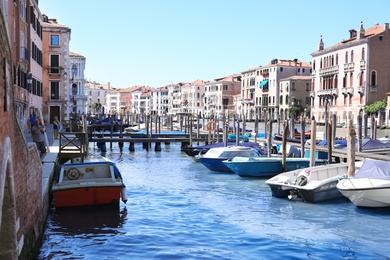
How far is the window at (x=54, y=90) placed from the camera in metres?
43.1

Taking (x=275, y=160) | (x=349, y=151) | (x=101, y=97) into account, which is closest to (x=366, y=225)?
(x=349, y=151)

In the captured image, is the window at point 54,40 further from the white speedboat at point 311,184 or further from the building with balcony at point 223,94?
the building with balcony at point 223,94

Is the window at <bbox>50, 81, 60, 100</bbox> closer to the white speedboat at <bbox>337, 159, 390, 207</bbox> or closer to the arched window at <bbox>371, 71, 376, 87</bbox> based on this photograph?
the arched window at <bbox>371, 71, 376, 87</bbox>

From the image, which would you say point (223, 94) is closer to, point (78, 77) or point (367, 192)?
point (78, 77)

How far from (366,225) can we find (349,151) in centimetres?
357

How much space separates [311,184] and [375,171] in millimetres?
1800

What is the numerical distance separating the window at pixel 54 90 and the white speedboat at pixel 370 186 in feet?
105

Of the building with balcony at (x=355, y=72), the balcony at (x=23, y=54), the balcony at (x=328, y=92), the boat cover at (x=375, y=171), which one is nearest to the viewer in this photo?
the boat cover at (x=375, y=171)

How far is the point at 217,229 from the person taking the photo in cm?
1220

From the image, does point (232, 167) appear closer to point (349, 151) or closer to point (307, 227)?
point (349, 151)

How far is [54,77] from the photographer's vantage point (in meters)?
43.1

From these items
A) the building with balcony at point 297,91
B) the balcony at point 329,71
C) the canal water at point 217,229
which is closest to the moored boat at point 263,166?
the canal water at point 217,229

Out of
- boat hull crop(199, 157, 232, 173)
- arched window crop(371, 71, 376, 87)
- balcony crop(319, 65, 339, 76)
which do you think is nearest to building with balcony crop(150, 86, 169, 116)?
balcony crop(319, 65, 339, 76)

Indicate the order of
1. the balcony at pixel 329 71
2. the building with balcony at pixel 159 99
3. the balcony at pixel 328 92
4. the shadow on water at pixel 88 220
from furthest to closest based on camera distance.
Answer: the building with balcony at pixel 159 99 → the balcony at pixel 329 71 → the balcony at pixel 328 92 → the shadow on water at pixel 88 220
